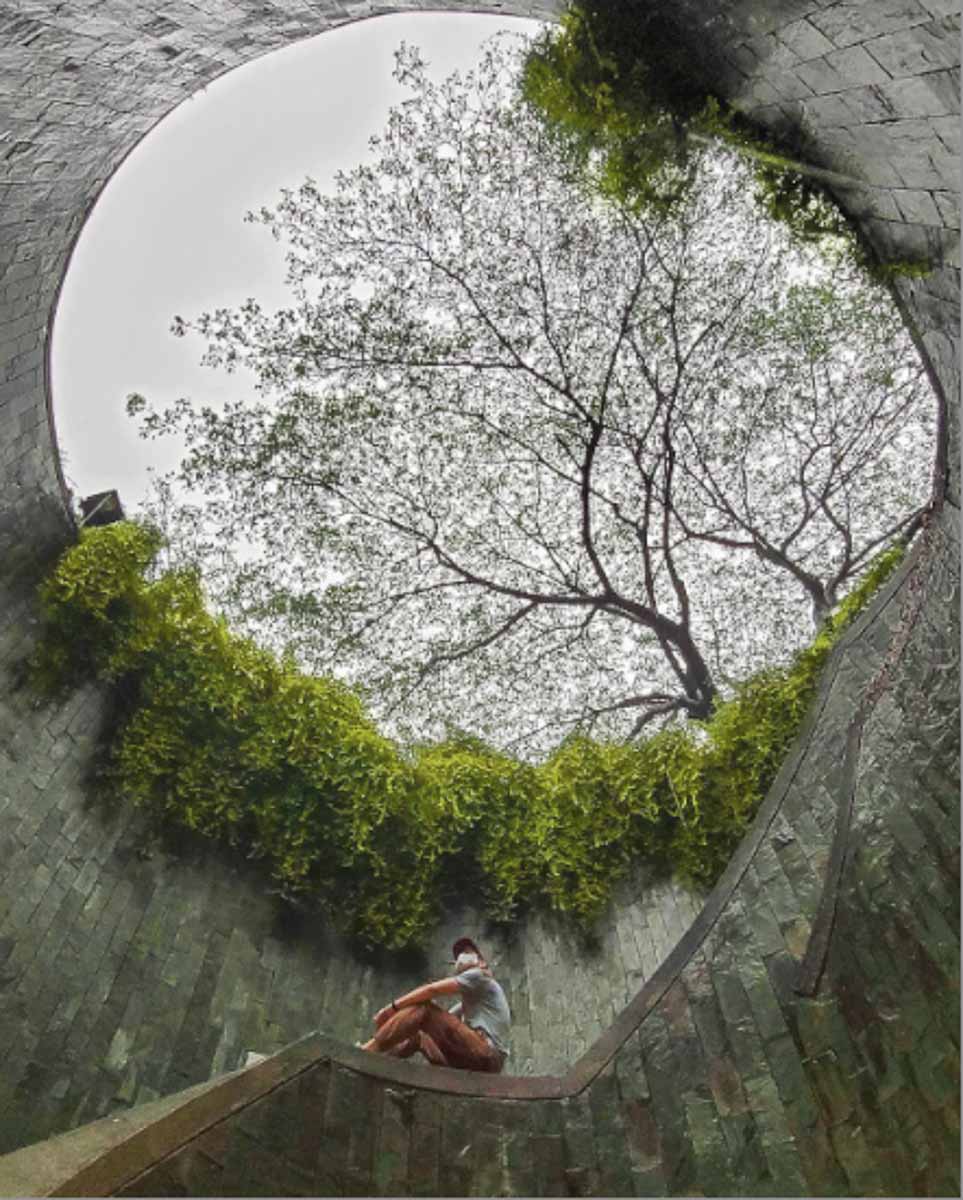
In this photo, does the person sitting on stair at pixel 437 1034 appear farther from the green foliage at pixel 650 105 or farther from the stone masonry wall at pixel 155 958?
the green foliage at pixel 650 105

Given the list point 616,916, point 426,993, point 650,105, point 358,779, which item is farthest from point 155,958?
point 650,105

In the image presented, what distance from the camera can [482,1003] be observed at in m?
4.16

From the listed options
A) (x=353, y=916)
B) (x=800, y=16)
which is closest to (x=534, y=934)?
(x=353, y=916)

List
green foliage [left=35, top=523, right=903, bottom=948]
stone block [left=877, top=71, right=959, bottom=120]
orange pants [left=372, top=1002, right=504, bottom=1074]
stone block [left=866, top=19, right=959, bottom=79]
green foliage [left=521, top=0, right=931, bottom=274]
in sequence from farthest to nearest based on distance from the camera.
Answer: green foliage [left=35, top=523, right=903, bottom=948] < orange pants [left=372, top=1002, right=504, bottom=1074] < green foliage [left=521, top=0, right=931, bottom=274] < stone block [left=877, top=71, right=959, bottom=120] < stone block [left=866, top=19, right=959, bottom=79]

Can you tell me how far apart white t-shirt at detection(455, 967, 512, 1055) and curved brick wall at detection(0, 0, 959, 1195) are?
0.77 metres

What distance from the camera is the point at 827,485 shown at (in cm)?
697

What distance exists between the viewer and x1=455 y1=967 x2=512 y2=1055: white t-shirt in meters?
4.12

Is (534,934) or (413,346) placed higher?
(413,346)

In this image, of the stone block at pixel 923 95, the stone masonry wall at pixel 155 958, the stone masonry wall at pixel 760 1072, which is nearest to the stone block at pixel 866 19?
the stone block at pixel 923 95

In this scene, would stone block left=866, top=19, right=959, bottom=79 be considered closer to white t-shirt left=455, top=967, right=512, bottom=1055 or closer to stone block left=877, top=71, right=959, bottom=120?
stone block left=877, top=71, right=959, bottom=120

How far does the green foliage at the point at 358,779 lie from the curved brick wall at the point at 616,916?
1.02 feet

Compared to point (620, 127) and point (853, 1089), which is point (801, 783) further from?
point (620, 127)

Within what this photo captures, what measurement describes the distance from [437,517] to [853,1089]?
5362 mm

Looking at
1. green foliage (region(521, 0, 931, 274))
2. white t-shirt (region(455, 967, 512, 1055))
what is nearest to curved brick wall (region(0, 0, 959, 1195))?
green foliage (region(521, 0, 931, 274))
